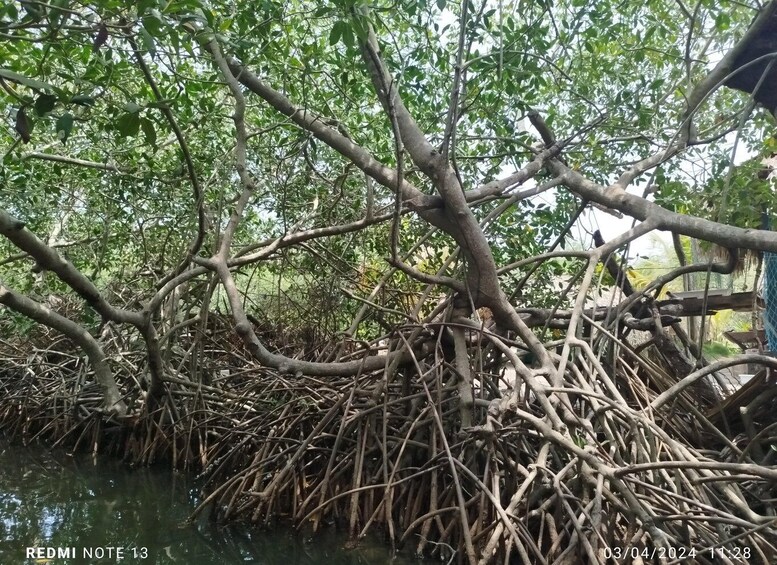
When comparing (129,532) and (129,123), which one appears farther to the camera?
(129,532)

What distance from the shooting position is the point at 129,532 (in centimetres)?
347

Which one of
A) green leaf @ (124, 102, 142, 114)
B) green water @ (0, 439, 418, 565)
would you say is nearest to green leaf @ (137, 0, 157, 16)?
green leaf @ (124, 102, 142, 114)

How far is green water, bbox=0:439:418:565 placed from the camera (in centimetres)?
308

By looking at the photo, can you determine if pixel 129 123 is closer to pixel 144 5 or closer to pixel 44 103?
pixel 44 103

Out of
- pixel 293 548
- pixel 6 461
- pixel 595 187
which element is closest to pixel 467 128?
pixel 595 187

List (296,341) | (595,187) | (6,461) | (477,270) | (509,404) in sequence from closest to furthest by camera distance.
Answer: (509,404), (477,270), (595,187), (6,461), (296,341)

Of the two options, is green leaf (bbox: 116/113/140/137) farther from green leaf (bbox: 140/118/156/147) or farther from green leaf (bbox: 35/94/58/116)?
green leaf (bbox: 35/94/58/116)

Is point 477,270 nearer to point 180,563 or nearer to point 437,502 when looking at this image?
point 437,502

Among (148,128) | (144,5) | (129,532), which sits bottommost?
(129,532)

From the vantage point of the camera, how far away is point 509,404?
251cm

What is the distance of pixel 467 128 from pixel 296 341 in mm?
2449

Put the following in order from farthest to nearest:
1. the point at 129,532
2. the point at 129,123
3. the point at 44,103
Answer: the point at 129,532
the point at 129,123
the point at 44,103

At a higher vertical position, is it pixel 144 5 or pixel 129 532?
pixel 144 5

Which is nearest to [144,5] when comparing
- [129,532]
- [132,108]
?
[132,108]
